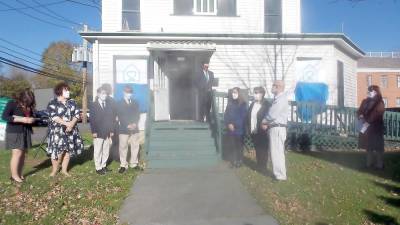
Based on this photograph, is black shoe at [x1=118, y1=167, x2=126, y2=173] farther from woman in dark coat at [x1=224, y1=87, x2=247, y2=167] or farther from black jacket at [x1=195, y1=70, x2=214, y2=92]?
black jacket at [x1=195, y1=70, x2=214, y2=92]

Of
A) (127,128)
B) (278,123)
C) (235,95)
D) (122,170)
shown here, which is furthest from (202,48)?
(278,123)

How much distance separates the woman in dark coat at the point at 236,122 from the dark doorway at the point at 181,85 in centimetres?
535

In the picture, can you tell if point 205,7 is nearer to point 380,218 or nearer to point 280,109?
point 280,109

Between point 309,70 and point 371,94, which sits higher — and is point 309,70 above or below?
above

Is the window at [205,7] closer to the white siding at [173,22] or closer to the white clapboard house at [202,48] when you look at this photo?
the white clapboard house at [202,48]

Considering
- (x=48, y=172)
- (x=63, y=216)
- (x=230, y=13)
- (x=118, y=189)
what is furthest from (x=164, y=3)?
(x=63, y=216)

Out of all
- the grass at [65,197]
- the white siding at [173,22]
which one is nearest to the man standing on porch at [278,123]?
the grass at [65,197]

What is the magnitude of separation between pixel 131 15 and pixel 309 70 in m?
7.11

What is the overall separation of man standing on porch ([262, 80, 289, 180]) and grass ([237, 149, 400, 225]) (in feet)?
1.55

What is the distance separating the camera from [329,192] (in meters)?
6.65

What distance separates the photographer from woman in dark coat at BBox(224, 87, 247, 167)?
8664 mm

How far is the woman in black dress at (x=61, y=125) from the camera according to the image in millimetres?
7734

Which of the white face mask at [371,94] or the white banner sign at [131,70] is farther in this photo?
the white banner sign at [131,70]

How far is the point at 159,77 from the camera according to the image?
13227mm
